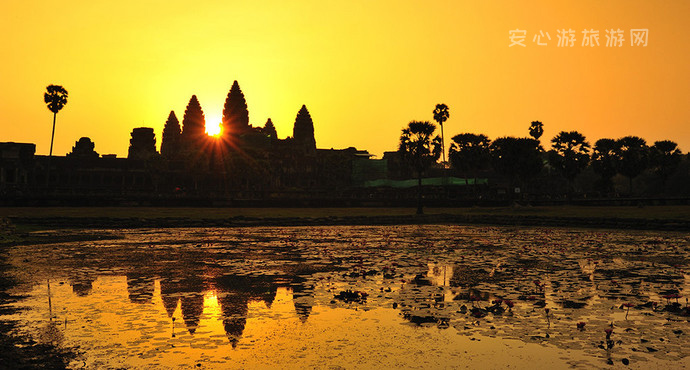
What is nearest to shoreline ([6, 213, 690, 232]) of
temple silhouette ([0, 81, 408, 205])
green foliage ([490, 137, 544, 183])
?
temple silhouette ([0, 81, 408, 205])

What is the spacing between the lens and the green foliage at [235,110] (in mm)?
146500

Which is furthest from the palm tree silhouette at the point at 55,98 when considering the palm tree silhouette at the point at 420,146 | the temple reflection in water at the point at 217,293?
the temple reflection in water at the point at 217,293

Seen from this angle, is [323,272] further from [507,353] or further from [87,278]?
[507,353]

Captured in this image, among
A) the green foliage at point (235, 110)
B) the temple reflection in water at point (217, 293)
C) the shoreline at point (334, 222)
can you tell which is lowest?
the temple reflection in water at point (217, 293)

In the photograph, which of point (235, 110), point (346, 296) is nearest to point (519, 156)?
point (346, 296)

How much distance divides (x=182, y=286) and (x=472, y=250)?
37.0 feet

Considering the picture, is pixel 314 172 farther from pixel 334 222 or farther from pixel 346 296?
pixel 346 296

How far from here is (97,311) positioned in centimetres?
998

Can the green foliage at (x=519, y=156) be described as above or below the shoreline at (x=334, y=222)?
above

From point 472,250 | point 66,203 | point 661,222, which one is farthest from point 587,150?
point 472,250

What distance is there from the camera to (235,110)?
486 feet

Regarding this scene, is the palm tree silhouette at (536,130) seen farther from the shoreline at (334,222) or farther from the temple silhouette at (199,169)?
the shoreline at (334,222)

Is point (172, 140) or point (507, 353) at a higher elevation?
point (172, 140)

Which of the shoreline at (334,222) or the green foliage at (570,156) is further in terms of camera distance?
the green foliage at (570,156)
